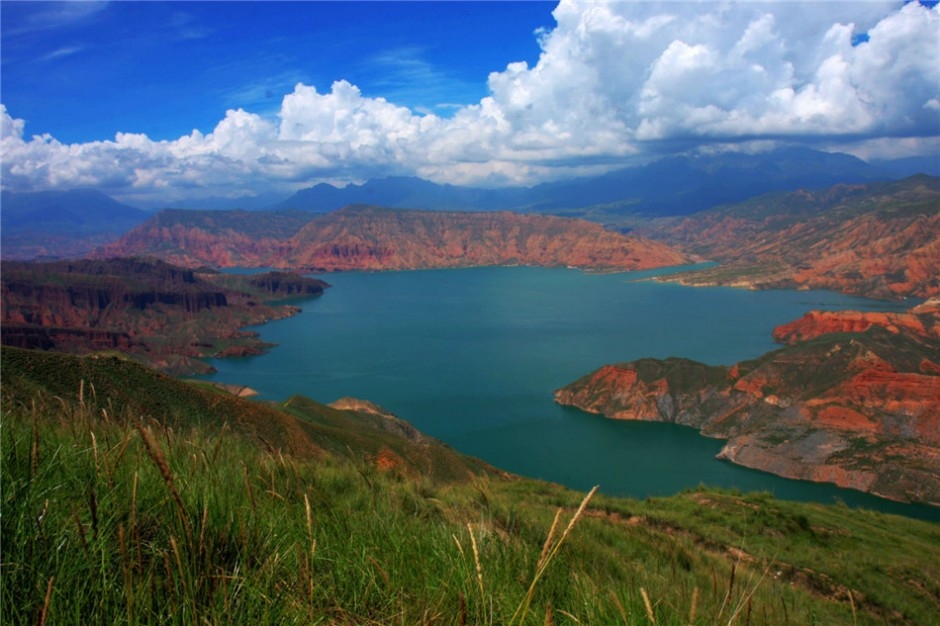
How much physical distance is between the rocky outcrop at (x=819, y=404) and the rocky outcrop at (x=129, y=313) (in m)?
47.4

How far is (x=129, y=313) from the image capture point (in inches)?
3329

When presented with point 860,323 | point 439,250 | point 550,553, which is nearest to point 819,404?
point 860,323

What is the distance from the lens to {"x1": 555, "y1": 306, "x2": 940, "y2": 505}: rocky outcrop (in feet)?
117

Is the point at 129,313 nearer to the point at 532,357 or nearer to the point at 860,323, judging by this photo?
the point at 532,357

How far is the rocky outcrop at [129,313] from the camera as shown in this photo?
6625cm

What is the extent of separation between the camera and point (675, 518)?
466 inches

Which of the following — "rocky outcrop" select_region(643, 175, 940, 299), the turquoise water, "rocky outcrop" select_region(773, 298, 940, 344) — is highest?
"rocky outcrop" select_region(643, 175, 940, 299)

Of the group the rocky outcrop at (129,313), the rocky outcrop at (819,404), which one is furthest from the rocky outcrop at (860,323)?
the rocky outcrop at (129,313)

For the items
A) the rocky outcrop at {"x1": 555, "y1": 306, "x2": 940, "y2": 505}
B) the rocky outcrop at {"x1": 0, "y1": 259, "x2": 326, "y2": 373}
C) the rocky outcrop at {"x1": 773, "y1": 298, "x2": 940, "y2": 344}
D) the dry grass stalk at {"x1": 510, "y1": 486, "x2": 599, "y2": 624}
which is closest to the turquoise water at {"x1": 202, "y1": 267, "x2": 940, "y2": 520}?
the rocky outcrop at {"x1": 555, "y1": 306, "x2": 940, "y2": 505}

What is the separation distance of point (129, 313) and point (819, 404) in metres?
83.1

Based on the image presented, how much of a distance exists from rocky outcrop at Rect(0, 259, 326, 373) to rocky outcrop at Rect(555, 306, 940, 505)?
47358 mm

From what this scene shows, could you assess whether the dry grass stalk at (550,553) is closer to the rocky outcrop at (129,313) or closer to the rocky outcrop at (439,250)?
the rocky outcrop at (129,313)

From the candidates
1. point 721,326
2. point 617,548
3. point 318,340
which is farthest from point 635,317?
point 617,548

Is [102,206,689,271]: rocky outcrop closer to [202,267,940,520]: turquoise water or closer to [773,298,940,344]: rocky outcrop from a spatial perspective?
[202,267,940,520]: turquoise water
